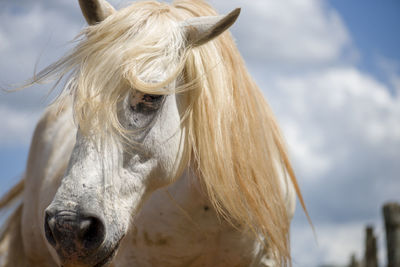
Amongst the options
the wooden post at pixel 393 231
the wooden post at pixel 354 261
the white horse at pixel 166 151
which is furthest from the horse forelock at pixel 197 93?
the wooden post at pixel 354 261

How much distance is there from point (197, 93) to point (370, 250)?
5.97 meters

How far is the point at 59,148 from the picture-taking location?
4.69m

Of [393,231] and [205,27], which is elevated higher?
[205,27]

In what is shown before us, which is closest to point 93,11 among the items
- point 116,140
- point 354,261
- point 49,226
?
point 116,140

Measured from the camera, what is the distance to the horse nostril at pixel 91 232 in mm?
2299

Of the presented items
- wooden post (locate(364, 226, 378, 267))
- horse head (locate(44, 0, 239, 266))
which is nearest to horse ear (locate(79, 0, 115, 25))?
horse head (locate(44, 0, 239, 266))

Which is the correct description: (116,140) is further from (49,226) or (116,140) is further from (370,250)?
(370,250)

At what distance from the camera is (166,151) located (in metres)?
2.80

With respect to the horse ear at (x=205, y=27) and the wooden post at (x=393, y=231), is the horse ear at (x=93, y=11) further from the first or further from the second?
the wooden post at (x=393, y=231)

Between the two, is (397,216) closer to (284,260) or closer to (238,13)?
(284,260)

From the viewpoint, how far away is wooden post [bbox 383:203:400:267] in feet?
19.8

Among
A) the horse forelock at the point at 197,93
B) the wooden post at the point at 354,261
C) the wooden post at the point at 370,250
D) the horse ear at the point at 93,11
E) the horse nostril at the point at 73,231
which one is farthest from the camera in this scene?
the wooden post at the point at 354,261

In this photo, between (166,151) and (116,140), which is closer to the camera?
(116,140)

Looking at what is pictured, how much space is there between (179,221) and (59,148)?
1.78 meters
